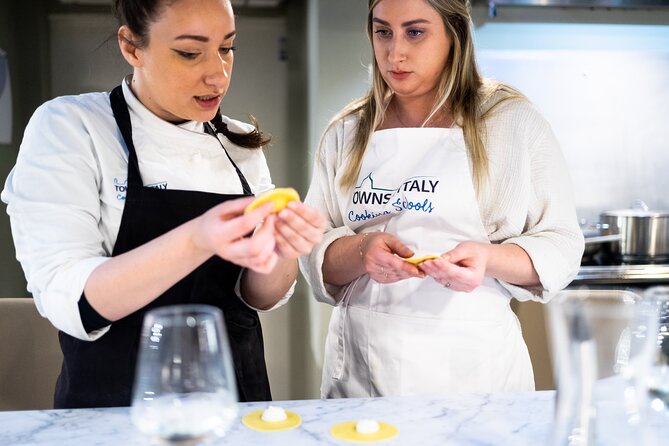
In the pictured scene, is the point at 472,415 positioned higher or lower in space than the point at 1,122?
lower

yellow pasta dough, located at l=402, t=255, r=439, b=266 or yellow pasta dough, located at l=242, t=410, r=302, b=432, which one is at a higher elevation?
yellow pasta dough, located at l=402, t=255, r=439, b=266

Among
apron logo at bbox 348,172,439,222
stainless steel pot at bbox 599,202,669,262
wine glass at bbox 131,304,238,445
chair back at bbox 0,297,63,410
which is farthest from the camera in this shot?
stainless steel pot at bbox 599,202,669,262

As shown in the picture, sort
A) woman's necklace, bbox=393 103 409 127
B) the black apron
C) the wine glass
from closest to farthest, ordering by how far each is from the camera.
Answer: the wine glass
the black apron
woman's necklace, bbox=393 103 409 127

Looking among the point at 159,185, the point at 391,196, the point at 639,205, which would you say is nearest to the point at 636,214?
the point at 639,205

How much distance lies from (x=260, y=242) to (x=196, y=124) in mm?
613

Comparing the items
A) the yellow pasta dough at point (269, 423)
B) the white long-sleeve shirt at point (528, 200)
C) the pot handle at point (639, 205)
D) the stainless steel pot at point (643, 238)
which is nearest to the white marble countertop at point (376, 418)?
the yellow pasta dough at point (269, 423)

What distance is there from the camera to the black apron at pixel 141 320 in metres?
1.56

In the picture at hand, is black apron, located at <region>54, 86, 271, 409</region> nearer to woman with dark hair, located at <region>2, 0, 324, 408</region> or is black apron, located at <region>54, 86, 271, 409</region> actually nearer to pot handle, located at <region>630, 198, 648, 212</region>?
woman with dark hair, located at <region>2, 0, 324, 408</region>

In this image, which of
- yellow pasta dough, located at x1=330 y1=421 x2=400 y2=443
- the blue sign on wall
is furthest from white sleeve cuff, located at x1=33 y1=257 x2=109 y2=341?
the blue sign on wall

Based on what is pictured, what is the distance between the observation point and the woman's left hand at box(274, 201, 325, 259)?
4.17 ft

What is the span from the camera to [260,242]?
1.24m

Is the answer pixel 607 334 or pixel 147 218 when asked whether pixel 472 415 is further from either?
pixel 147 218

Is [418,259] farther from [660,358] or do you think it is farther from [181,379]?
[181,379]

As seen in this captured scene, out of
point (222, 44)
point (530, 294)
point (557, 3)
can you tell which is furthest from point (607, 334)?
point (557, 3)
